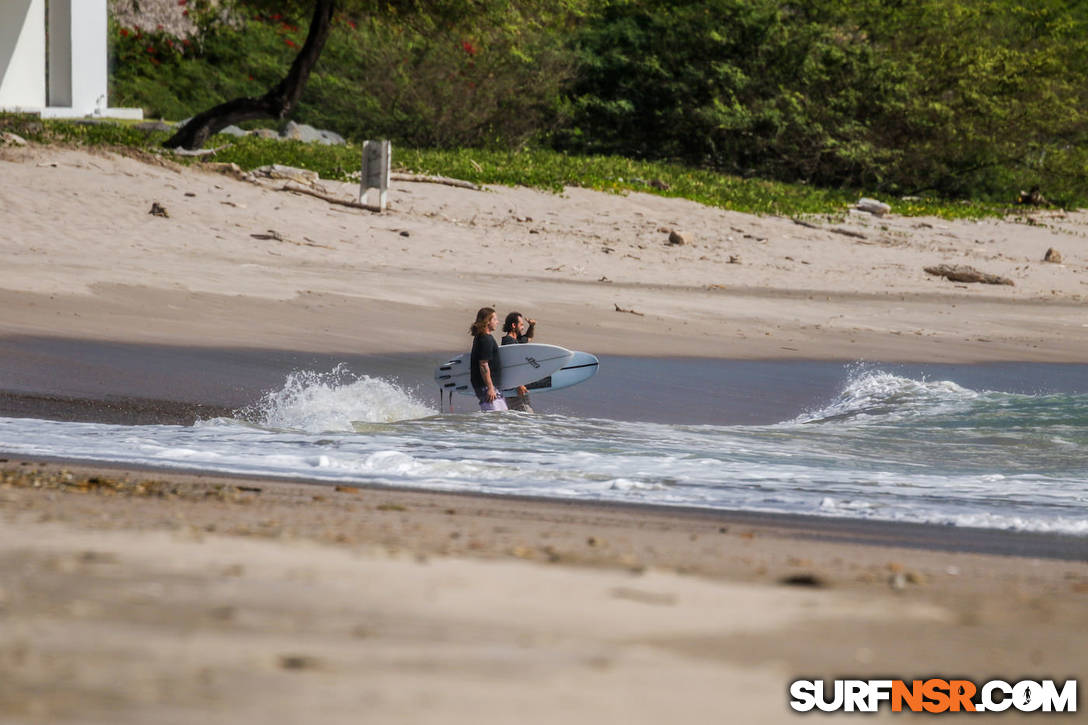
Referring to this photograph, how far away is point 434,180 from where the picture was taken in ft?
76.6

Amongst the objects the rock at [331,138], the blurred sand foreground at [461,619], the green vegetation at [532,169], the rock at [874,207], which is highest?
the rock at [331,138]

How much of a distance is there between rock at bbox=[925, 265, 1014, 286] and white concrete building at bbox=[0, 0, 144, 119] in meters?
17.2

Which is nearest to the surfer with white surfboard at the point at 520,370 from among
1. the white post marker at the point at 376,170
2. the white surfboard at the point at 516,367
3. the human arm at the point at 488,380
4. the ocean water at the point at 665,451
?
the white surfboard at the point at 516,367

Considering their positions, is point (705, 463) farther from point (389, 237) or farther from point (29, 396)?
point (389, 237)

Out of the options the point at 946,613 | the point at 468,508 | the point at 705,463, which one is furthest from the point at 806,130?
the point at 946,613

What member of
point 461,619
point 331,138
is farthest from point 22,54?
point 461,619

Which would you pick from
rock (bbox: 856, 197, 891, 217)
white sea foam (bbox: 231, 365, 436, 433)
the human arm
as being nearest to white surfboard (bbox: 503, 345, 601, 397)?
the human arm

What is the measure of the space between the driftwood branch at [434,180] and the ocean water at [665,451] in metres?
11.6

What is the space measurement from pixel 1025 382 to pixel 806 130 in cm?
1858

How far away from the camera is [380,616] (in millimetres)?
3596

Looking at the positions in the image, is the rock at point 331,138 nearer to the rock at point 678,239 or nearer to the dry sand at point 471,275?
the dry sand at point 471,275

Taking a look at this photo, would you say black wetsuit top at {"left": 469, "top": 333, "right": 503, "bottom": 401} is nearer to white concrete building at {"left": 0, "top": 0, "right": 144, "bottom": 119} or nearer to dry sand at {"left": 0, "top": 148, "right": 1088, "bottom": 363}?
dry sand at {"left": 0, "top": 148, "right": 1088, "bottom": 363}

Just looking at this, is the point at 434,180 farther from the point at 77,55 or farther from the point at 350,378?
the point at 350,378

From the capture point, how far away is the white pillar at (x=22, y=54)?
2644 cm
